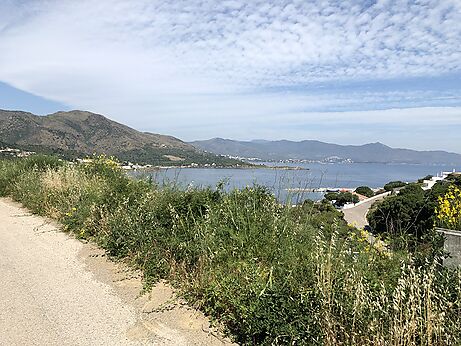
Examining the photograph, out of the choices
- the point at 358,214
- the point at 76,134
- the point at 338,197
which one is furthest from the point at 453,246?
the point at 76,134

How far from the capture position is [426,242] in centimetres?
516

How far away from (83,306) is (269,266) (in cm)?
214

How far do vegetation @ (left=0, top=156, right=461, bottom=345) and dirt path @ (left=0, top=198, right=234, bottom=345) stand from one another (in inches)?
11.4

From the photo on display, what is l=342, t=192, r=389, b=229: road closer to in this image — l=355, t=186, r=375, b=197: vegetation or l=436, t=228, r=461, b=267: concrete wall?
l=355, t=186, r=375, b=197: vegetation

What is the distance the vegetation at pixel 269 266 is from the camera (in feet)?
10.9

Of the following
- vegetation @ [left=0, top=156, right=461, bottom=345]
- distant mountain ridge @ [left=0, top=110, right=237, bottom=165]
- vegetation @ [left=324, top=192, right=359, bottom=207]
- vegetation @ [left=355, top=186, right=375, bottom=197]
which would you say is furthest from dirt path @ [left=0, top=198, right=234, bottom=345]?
distant mountain ridge @ [left=0, top=110, right=237, bottom=165]

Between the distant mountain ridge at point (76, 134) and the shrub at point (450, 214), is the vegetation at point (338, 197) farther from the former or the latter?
the distant mountain ridge at point (76, 134)

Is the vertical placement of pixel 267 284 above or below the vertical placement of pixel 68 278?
above

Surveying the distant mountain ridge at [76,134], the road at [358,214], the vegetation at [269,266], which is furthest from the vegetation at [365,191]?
the distant mountain ridge at [76,134]

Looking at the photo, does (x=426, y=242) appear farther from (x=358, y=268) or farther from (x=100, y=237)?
(x=100, y=237)

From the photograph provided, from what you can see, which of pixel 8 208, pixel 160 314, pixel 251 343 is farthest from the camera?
→ pixel 8 208

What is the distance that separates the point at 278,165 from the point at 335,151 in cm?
14777

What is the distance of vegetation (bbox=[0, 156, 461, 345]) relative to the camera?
130 inches

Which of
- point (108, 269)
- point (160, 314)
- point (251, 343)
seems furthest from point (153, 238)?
point (251, 343)
